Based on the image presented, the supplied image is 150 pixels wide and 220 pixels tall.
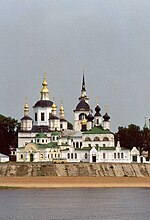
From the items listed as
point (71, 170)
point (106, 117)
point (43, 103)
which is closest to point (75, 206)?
point (71, 170)

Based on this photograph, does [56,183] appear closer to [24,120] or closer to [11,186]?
[11,186]

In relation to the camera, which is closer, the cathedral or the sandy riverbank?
the sandy riverbank

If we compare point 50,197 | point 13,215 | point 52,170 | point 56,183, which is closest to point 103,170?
point 52,170

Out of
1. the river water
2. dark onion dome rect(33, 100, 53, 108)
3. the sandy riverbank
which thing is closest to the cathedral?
dark onion dome rect(33, 100, 53, 108)

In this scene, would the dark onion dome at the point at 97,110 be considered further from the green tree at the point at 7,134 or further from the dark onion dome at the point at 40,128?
the green tree at the point at 7,134

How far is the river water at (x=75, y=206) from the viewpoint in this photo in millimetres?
43875

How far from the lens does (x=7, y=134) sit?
389 ft

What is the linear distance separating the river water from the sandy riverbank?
41.3ft

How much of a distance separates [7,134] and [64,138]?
14.6 m

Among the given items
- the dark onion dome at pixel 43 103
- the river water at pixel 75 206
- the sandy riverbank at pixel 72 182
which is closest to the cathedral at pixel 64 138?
the dark onion dome at pixel 43 103

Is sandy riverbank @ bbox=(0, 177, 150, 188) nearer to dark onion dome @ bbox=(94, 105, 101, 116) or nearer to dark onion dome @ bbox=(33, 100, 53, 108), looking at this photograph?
dark onion dome @ bbox=(94, 105, 101, 116)

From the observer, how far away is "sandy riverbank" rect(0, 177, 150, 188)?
7638 centimetres

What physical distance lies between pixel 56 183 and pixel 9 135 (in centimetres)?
4062

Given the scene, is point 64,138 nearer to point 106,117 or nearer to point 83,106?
point 106,117
